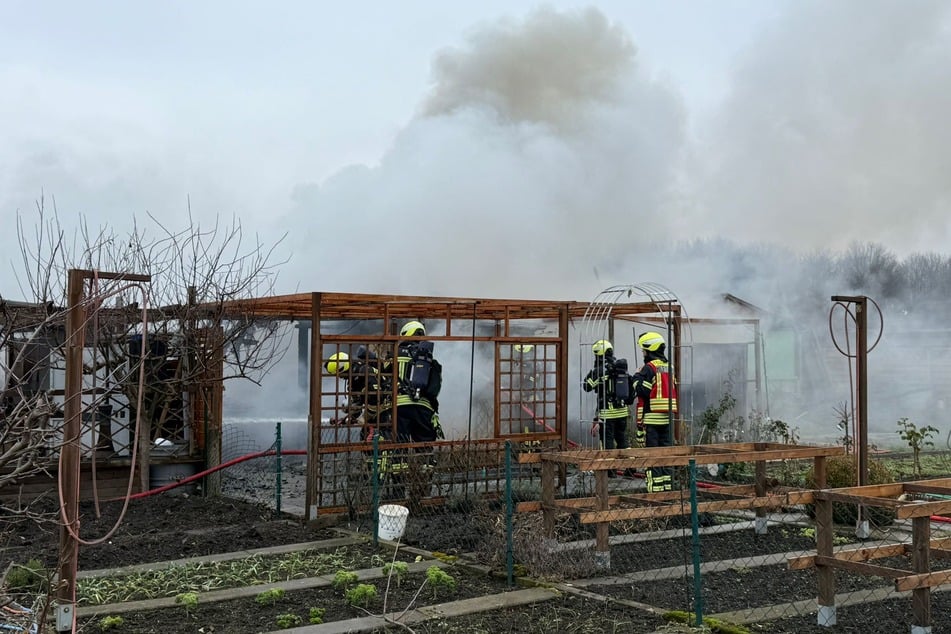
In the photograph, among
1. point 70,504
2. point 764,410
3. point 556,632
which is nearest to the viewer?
point 70,504

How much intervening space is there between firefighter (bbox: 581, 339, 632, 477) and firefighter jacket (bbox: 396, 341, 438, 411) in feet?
7.83

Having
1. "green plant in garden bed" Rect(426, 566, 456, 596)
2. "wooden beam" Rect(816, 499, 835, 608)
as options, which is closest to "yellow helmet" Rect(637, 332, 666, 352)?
"green plant in garden bed" Rect(426, 566, 456, 596)

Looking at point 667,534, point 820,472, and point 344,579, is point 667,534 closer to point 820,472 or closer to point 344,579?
point 820,472

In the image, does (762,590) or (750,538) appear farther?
(750,538)

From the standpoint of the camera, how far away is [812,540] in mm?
8742

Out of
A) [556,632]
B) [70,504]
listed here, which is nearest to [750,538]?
[556,632]

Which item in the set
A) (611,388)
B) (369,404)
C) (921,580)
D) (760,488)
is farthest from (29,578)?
(611,388)

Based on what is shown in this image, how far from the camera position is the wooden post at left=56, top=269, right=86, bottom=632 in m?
4.69

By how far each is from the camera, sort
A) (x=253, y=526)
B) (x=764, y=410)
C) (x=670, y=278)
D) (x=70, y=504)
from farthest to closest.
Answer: (x=670, y=278)
(x=764, y=410)
(x=253, y=526)
(x=70, y=504)

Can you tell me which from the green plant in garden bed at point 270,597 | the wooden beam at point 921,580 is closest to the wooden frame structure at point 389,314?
the green plant in garden bed at point 270,597

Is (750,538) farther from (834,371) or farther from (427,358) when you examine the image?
(834,371)

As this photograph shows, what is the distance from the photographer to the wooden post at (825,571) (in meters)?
5.89

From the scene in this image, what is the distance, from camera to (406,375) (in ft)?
35.5

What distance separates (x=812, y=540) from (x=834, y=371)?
52.9ft
